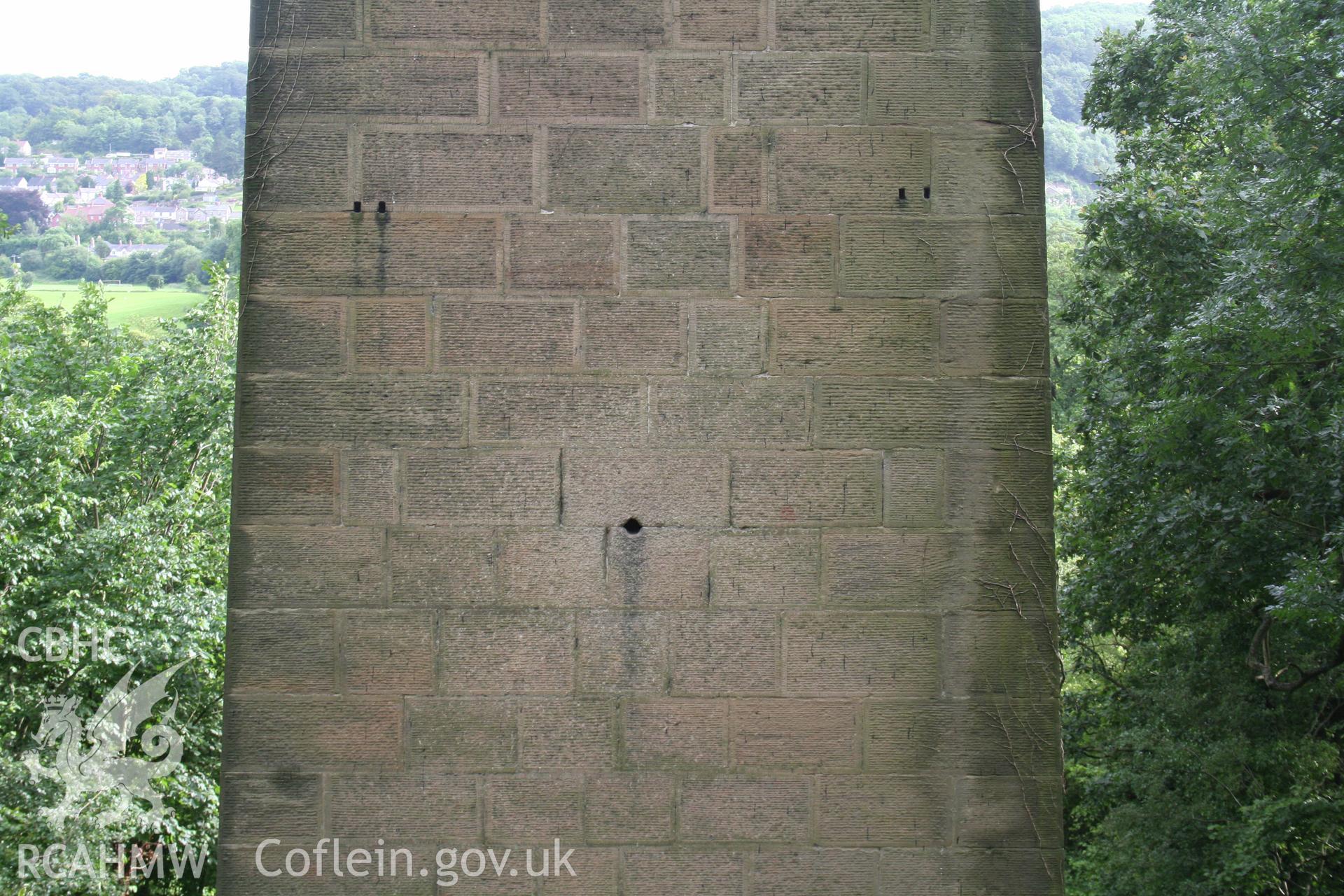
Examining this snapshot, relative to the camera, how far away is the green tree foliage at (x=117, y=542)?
1366 cm

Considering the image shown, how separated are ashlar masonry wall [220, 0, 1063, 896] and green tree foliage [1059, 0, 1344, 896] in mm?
5392

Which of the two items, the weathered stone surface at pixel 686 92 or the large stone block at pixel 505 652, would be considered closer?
the large stone block at pixel 505 652

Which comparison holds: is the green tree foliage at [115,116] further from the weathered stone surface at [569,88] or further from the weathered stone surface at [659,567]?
the weathered stone surface at [659,567]

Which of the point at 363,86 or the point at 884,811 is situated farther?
the point at 363,86

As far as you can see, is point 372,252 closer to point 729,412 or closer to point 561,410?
point 561,410

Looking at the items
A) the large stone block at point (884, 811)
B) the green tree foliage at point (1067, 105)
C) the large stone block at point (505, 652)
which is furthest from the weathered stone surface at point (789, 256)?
the green tree foliage at point (1067, 105)

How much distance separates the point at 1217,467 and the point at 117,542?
13.2m

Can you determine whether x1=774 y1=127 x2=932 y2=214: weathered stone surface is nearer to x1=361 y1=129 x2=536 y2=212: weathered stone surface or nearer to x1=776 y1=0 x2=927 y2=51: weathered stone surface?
x1=776 y1=0 x2=927 y2=51: weathered stone surface

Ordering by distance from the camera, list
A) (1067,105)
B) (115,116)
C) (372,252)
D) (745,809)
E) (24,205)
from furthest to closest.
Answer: (115,116)
(24,205)
(1067,105)
(372,252)
(745,809)

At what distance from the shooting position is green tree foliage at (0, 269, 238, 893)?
13.7 m

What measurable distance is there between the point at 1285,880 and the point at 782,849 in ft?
31.3

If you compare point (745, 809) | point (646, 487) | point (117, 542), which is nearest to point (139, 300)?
point (117, 542)

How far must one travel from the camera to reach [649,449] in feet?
11.4

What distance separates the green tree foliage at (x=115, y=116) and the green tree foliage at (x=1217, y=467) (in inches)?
1849
